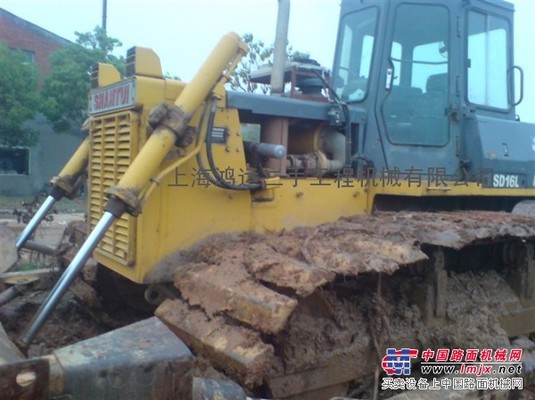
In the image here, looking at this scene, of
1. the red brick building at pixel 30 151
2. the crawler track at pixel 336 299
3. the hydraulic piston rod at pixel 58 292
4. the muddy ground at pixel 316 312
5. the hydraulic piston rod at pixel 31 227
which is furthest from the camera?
the red brick building at pixel 30 151

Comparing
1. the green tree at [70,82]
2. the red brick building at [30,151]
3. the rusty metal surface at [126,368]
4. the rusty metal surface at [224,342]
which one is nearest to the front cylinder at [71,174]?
the rusty metal surface at [224,342]

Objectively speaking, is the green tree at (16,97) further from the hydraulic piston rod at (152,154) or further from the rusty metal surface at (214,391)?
the rusty metal surface at (214,391)

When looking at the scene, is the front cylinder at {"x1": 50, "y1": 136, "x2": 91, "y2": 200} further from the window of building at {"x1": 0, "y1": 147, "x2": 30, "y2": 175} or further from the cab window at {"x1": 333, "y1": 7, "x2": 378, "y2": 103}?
the window of building at {"x1": 0, "y1": 147, "x2": 30, "y2": 175}

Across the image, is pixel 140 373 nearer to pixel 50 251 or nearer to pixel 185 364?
pixel 185 364

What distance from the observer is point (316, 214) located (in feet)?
13.0

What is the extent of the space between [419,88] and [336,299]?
1.90 m

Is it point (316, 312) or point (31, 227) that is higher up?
point (31, 227)

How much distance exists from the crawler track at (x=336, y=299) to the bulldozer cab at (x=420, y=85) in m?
0.64

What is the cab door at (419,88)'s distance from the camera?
441cm

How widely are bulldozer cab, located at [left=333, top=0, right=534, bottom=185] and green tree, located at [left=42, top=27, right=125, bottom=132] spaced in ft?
50.4

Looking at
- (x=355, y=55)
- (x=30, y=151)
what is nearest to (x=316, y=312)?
(x=355, y=55)

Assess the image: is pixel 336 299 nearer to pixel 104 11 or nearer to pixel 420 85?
pixel 420 85

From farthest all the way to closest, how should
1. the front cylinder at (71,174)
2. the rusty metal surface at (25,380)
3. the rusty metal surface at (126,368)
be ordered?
the front cylinder at (71,174), the rusty metal surface at (126,368), the rusty metal surface at (25,380)

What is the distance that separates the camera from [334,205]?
4047 mm
